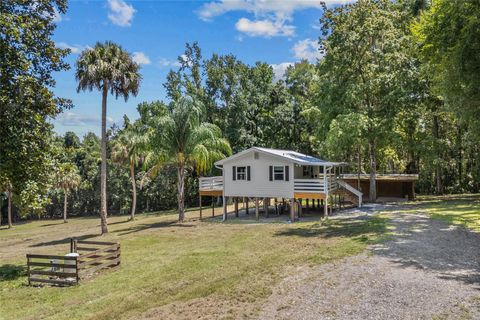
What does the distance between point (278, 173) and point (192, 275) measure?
1422 centimetres

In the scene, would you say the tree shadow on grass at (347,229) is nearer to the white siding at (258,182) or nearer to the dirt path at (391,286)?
the dirt path at (391,286)

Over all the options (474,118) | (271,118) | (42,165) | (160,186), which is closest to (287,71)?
(271,118)

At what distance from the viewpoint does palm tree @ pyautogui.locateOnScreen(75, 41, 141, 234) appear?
23.3 meters

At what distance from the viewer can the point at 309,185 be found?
25.2 metres

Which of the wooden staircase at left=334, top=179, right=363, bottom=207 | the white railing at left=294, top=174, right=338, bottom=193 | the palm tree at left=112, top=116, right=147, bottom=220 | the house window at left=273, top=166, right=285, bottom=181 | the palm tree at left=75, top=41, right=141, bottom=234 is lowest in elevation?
the wooden staircase at left=334, top=179, right=363, bottom=207

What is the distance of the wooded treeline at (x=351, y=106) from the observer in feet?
59.7

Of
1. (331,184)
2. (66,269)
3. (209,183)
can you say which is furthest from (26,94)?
(331,184)

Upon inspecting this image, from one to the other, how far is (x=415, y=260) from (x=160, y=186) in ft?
131

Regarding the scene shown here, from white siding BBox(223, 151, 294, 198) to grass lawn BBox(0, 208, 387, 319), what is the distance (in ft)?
15.4

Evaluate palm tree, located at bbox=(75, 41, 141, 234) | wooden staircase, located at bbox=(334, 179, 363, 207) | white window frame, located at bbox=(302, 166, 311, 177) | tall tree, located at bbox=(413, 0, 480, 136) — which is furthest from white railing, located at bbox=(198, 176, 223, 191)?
tall tree, located at bbox=(413, 0, 480, 136)

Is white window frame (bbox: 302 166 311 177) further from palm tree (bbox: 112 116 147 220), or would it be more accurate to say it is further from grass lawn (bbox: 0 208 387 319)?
palm tree (bbox: 112 116 147 220)

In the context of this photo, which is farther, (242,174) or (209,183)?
(209,183)

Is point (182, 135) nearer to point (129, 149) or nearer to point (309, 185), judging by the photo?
point (309, 185)

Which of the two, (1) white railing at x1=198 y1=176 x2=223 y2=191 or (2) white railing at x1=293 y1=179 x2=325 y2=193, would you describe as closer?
(2) white railing at x1=293 y1=179 x2=325 y2=193
